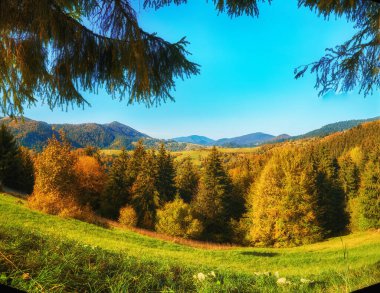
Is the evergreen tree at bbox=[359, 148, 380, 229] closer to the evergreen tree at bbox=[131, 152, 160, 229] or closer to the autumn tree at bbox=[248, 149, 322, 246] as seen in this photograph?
the autumn tree at bbox=[248, 149, 322, 246]

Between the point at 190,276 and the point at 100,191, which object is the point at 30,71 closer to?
the point at 100,191

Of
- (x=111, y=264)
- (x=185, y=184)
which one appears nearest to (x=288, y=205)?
(x=185, y=184)

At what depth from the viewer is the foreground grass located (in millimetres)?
1314

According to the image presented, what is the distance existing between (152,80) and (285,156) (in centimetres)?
690

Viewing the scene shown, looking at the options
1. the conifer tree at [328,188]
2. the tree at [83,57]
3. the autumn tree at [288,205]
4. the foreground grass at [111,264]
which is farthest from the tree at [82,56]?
the conifer tree at [328,188]

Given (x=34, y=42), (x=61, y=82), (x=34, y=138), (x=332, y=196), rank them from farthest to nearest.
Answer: (x=332, y=196)
(x=61, y=82)
(x=34, y=42)
(x=34, y=138)

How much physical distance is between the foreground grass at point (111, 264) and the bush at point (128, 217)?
10cm

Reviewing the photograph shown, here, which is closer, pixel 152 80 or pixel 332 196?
pixel 152 80

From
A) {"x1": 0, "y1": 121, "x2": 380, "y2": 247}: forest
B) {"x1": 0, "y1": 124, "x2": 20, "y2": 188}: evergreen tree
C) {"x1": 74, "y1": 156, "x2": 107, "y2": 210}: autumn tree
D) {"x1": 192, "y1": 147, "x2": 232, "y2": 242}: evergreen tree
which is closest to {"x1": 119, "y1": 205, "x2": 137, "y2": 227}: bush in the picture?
{"x1": 0, "y1": 121, "x2": 380, "y2": 247}: forest

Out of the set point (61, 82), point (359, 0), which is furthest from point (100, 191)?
point (359, 0)

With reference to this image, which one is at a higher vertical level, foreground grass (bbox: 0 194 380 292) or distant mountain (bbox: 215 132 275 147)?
distant mountain (bbox: 215 132 275 147)

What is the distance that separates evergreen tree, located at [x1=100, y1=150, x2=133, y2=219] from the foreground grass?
0.20 meters

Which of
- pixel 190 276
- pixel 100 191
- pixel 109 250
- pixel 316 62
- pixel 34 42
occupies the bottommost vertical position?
pixel 190 276

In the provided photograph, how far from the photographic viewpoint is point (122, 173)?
2.73 metres
